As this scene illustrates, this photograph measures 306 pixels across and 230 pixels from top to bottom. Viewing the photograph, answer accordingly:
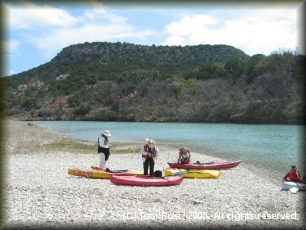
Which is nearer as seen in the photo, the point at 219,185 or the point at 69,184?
the point at 69,184

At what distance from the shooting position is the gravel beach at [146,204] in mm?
7723

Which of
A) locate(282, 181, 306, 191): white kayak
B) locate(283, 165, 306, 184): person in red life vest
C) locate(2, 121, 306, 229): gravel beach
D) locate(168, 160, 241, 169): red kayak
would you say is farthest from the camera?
locate(168, 160, 241, 169): red kayak

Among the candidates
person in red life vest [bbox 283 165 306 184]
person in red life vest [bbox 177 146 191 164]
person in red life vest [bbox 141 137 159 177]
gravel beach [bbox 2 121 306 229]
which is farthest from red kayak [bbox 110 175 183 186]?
person in red life vest [bbox 283 165 306 184]

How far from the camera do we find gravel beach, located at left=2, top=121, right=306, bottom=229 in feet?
25.3

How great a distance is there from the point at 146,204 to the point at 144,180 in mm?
2919

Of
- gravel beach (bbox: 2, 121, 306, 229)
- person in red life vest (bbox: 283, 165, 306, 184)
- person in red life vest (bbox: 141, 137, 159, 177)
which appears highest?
person in red life vest (bbox: 141, 137, 159, 177)

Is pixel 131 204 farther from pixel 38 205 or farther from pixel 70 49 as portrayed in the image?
pixel 70 49

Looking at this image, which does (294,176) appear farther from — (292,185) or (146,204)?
(146,204)

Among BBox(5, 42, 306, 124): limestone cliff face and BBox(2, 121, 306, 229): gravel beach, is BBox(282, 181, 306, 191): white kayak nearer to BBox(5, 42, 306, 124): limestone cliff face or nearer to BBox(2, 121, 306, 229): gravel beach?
BBox(2, 121, 306, 229): gravel beach

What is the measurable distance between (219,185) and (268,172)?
507cm

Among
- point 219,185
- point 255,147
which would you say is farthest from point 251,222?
point 255,147

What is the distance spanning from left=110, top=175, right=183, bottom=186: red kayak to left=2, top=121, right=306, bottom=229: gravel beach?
267 millimetres

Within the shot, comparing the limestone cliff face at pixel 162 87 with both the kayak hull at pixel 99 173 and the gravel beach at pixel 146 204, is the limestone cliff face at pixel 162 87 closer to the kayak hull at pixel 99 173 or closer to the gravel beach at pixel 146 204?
the kayak hull at pixel 99 173

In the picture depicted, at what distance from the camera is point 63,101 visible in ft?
364
